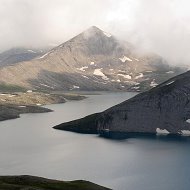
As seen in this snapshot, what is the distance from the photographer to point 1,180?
115 metres

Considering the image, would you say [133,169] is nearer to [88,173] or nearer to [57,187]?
A: [88,173]

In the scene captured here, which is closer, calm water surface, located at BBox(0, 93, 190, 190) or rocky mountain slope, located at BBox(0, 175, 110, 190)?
rocky mountain slope, located at BBox(0, 175, 110, 190)

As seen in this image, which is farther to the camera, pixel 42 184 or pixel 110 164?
pixel 110 164

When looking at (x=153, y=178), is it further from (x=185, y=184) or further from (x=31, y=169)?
(x=31, y=169)

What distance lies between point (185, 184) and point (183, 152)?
160ft

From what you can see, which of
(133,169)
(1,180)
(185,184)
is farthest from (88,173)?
(1,180)

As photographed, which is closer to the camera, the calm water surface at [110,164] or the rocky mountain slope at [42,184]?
the rocky mountain slope at [42,184]

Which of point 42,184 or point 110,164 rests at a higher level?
point 110,164

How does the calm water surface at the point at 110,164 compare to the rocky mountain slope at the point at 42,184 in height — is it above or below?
above

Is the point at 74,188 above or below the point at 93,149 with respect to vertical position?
below

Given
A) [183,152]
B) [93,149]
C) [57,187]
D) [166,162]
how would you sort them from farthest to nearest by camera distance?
[93,149] → [183,152] → [166,162] → [57,187]

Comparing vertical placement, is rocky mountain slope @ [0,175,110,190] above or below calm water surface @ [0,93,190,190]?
below

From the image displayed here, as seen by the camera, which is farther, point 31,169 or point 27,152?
point 27,152

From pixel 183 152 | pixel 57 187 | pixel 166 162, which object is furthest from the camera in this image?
pixel 183 152
